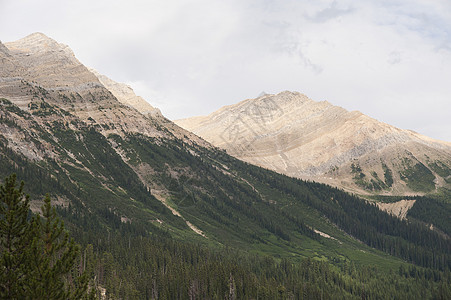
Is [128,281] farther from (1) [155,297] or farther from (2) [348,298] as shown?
(2) [348,298]

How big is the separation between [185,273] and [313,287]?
64627mm

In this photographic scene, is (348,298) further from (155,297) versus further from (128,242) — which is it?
(128,242)

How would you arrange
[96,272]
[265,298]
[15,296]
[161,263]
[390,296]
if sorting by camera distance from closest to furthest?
[15,296] → [96,272] → [265,298] → [161,263] → [390,296]

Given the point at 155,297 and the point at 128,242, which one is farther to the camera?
the point at 128,242

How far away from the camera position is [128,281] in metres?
150

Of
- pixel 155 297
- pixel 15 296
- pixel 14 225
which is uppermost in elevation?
pixel 14 225

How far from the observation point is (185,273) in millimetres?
162125

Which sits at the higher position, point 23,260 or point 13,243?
point 13,243

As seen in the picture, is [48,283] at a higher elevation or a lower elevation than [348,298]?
higher

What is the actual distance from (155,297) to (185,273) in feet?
56.8

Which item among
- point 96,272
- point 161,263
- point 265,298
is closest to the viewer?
point 96,272

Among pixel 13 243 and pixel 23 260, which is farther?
pixel 13 243

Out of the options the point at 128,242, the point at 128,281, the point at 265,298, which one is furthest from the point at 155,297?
the point at 128,242

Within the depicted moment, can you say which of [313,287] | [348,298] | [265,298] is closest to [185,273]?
[265,298]
